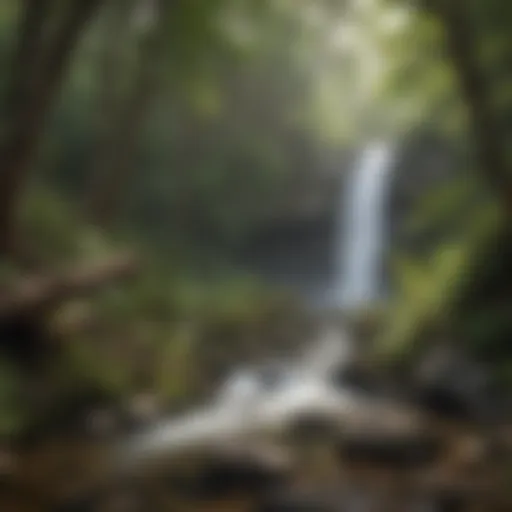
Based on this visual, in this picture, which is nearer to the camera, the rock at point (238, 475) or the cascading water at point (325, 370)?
the rock at point (238, 475)

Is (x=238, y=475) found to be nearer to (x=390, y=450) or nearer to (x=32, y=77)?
(x=390, y=450)

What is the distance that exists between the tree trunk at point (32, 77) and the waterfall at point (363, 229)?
27.6 ft

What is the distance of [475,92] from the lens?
22.9 ft

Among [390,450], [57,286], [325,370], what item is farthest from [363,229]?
[390,450]

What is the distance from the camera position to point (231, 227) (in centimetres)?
1544

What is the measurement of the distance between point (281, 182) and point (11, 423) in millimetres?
11455

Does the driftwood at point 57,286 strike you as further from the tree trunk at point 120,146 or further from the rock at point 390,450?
the tree trunk at point 120,146

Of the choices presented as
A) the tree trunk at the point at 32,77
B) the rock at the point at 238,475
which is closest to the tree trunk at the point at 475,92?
the tree trunk at the point at 32,77

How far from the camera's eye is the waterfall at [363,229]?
50.2ft

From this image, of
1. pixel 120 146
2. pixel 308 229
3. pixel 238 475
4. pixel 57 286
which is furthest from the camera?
pixel 308 229

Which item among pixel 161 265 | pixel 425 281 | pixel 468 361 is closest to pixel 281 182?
pixel 161 265

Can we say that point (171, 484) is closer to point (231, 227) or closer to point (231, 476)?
point (231, 476)

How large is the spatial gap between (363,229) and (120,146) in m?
6.91

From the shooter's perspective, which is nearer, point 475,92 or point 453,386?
point 475,92
